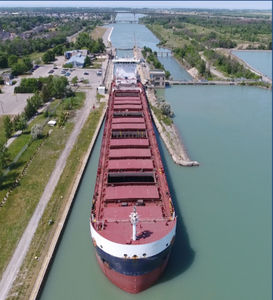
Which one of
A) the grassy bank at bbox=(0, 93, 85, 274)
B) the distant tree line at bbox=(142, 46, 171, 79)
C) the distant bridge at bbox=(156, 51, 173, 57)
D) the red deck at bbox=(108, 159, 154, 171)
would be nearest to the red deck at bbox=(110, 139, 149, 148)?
the red deck at bbox=(108, 159, 154, 171)

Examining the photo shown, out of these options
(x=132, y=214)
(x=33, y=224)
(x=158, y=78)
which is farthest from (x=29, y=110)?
(x=132, y=214)

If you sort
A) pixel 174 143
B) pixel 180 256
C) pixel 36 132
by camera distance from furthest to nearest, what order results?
pixel 36 132, pixel 174 143, pixel 180 256

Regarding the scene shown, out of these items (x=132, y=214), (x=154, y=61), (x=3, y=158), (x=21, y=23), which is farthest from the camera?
(x=21, y=23)

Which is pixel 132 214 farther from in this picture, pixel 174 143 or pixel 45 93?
pixel 45 93

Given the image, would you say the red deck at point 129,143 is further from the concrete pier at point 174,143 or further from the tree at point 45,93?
the tree at point 45,93

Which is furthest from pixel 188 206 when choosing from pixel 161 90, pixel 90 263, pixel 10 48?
pixel 10 48
